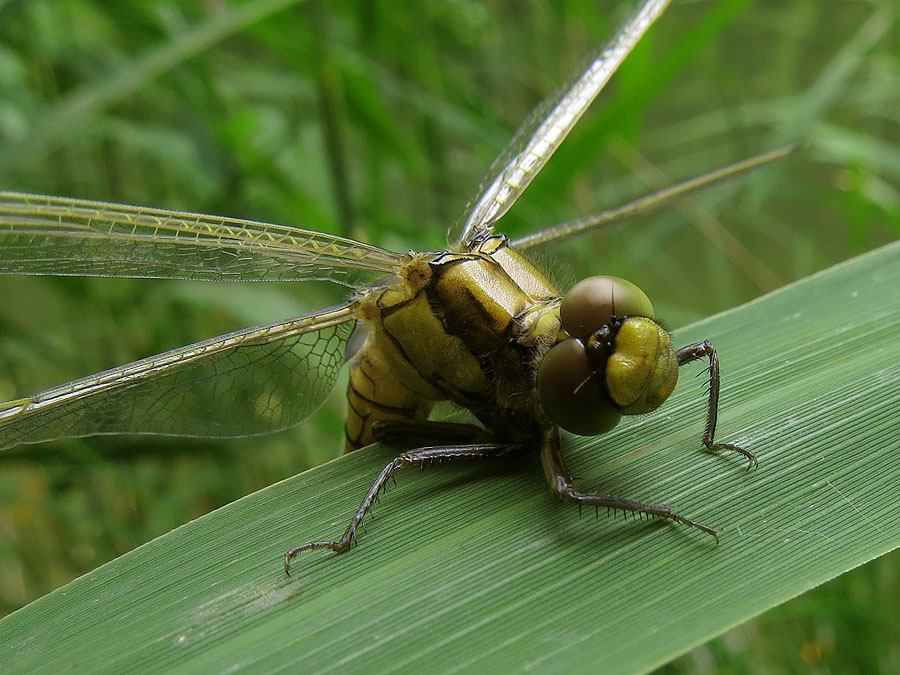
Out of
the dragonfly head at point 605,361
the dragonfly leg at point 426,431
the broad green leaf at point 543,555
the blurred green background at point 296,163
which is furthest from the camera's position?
the blurred green background at point 296,163

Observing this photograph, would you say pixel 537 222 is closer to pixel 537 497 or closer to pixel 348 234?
pixel 348 234

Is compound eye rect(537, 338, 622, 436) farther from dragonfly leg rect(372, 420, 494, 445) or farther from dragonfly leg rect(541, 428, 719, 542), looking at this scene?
dragonfly leg rect(372, 420, 494, 445)

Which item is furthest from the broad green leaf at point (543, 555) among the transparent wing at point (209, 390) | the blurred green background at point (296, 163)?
the blurred green background at point (296, 163)

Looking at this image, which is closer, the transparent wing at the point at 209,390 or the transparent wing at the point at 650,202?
the transparent wing at the point at 209,390

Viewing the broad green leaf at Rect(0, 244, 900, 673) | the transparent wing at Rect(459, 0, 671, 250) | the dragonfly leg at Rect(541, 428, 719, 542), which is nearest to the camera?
the broad green leaf at Rect(0, 244, 900, 673)

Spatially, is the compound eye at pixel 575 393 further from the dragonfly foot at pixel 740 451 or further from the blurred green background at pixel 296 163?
the blurred green background at pixel 296 163

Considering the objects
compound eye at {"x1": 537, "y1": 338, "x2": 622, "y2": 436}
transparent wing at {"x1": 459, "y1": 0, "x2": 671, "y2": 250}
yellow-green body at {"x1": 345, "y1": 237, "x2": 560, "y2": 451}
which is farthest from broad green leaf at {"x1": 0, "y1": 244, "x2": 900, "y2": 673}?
transparent wing at {"x1": 459, "y1": 0, "x2": 671, "y2": 250}
